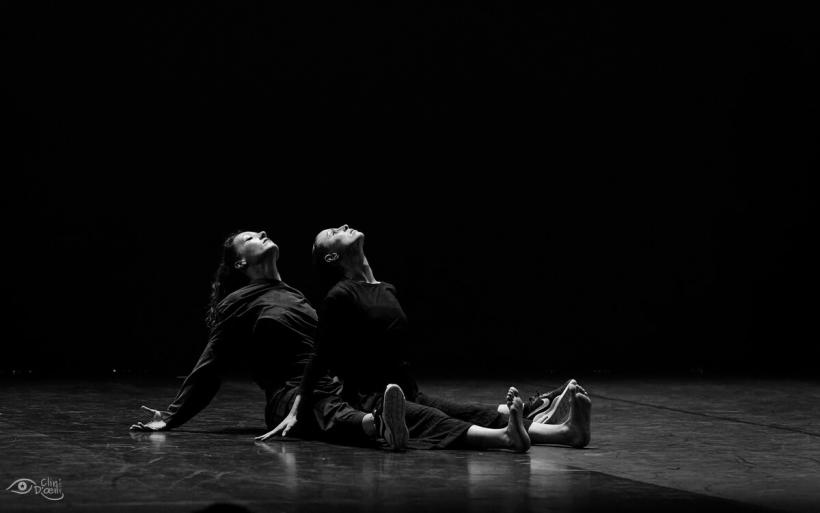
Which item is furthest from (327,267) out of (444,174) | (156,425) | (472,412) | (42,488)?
(444,174)

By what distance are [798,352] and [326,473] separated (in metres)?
4.78

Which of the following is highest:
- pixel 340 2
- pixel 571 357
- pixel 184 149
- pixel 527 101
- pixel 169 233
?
pixel 340 2

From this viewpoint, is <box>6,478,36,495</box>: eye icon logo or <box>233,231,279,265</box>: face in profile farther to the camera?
<box>233,231,279,265</box>: face in profile

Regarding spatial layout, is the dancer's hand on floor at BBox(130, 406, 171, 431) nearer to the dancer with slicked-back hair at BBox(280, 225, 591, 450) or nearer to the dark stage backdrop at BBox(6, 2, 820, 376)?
the dancer with slicked-back hair at BBox(280, 225, 591, 450)

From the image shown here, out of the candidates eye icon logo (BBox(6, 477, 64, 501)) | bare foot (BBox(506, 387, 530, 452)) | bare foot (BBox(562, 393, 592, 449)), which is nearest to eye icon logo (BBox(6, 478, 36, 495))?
eye icon logo (BBox(6, 477, 64, 501))

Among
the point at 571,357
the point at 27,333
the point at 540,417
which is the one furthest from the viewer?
the point at 571,357

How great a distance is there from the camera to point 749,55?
7242 millimetres

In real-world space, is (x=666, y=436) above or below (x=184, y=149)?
below

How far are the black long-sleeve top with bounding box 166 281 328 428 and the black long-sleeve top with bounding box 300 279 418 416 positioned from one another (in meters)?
0.14

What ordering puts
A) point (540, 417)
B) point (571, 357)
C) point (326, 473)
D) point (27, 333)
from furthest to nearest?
point (571, 357) → point (27, 333) → point (540, 417) → point (326, 473)

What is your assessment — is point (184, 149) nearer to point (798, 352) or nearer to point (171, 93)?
point (171, 93)

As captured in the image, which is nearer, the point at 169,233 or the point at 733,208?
the point at 169,233

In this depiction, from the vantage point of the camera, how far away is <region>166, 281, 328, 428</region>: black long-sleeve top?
3.94m

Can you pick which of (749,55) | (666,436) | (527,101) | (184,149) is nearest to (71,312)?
(184,149)
